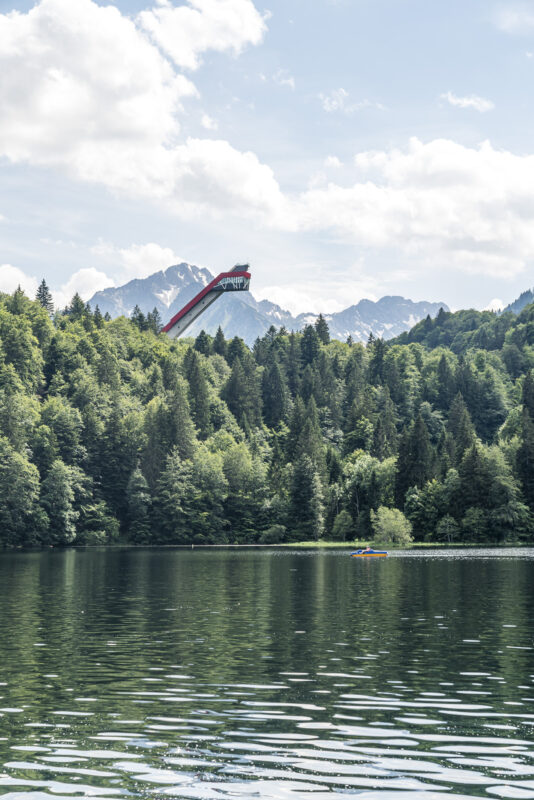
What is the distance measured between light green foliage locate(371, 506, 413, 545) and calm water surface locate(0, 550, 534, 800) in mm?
97027

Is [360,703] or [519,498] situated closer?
[360,703]

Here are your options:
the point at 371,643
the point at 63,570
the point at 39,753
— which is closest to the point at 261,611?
the point at 371,643

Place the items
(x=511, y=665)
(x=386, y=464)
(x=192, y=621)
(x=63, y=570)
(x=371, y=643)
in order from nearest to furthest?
(x=511, y=665) → (x=371, y=643) → (x=192, y=621) → (x=63, y=570) → (x=386, y=464)

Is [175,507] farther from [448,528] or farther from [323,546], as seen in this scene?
[448,528]

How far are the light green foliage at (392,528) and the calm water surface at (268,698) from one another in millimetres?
97027

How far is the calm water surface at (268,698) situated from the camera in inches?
688

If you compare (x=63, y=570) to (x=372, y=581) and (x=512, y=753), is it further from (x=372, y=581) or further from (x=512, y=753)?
(x=512, y=753)

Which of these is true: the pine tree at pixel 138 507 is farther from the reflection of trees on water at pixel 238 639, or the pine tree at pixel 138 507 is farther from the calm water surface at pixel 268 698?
the calm water surface at pixel 268 698

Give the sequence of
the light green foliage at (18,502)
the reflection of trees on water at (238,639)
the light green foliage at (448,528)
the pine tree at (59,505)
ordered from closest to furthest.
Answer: the reflection of trees on water at (238,639) < the light green foliage at (448,528) < the light green foliage at (18,502) < the pine tree at (59,505)

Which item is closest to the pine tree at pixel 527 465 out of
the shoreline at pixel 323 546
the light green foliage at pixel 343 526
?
the shoreline at pixel 323 546

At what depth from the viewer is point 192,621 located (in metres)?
44.4

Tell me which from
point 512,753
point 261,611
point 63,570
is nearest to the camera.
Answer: point 512,753

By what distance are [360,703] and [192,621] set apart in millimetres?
21116

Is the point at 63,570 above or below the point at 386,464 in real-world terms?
below
